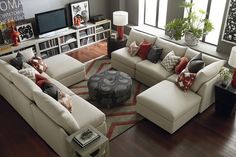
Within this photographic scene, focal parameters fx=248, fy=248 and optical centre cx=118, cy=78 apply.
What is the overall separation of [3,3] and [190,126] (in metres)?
4.74

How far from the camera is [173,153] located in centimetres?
368

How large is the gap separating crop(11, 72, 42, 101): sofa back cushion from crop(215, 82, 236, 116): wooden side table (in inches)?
117

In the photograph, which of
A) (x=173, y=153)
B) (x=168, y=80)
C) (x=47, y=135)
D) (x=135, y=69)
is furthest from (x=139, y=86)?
(x=47, y=135)

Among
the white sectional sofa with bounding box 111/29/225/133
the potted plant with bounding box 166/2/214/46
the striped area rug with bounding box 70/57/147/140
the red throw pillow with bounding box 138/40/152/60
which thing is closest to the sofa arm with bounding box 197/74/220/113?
the white sectional sofa with bounding box 111/29/225/133

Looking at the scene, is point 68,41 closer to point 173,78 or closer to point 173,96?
point 173,78

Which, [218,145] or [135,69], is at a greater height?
[135,69]

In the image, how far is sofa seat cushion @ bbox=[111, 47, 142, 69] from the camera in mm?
5391

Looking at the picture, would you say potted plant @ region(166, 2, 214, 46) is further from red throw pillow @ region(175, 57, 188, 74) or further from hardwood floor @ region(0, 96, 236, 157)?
hardwood floor @ region(0, 96, 236, 157)

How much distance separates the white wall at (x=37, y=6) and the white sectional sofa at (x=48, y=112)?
197cm

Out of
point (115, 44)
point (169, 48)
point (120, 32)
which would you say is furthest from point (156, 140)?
point (120, 32)

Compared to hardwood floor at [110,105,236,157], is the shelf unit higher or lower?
higher

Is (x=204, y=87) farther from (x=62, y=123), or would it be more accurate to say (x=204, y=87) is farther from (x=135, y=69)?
(x=62, y=123)

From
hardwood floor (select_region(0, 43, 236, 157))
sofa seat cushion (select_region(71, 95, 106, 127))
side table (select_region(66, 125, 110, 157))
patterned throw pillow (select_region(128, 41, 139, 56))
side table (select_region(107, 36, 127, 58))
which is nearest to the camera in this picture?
side table (select_region(66, 125, 110, 157))

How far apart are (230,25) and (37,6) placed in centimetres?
450
